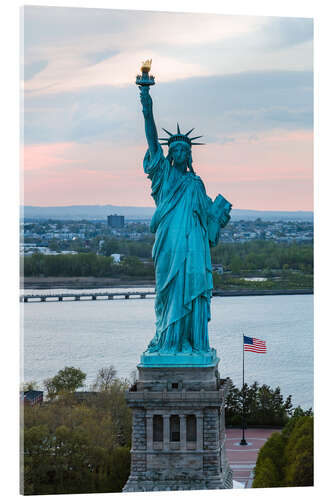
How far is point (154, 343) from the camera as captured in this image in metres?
13.6

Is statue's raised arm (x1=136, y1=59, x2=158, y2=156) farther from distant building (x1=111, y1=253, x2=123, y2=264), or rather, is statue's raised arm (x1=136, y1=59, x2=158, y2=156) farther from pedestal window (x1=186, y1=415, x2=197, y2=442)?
distant building (x1=111, y1=253, x2=123, y2=264)

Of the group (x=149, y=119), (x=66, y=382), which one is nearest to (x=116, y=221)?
(x=66, y=382)

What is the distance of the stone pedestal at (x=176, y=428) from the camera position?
13117 millimetres

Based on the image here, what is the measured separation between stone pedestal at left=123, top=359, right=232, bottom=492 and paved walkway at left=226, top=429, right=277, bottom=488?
8.70 ft

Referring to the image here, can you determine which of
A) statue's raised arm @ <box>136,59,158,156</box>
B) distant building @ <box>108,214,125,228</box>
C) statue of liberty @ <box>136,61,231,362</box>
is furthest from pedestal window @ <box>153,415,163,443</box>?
distant building @ <box>108,214,125,228</box>

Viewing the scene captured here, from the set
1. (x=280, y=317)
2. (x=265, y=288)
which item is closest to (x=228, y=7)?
(x=280, y=317)

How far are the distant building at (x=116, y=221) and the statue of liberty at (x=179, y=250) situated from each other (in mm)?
18082

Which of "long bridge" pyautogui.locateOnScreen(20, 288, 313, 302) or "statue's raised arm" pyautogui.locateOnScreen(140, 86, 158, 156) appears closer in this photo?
"statue's raised arm" pyautogui.locateOnScreen(140, 86, 158, 156)

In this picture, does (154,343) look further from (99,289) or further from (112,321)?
(99,289)

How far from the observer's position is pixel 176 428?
43.6ft

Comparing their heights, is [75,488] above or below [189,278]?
below

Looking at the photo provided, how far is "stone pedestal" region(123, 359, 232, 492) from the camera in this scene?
13117 millimetres
